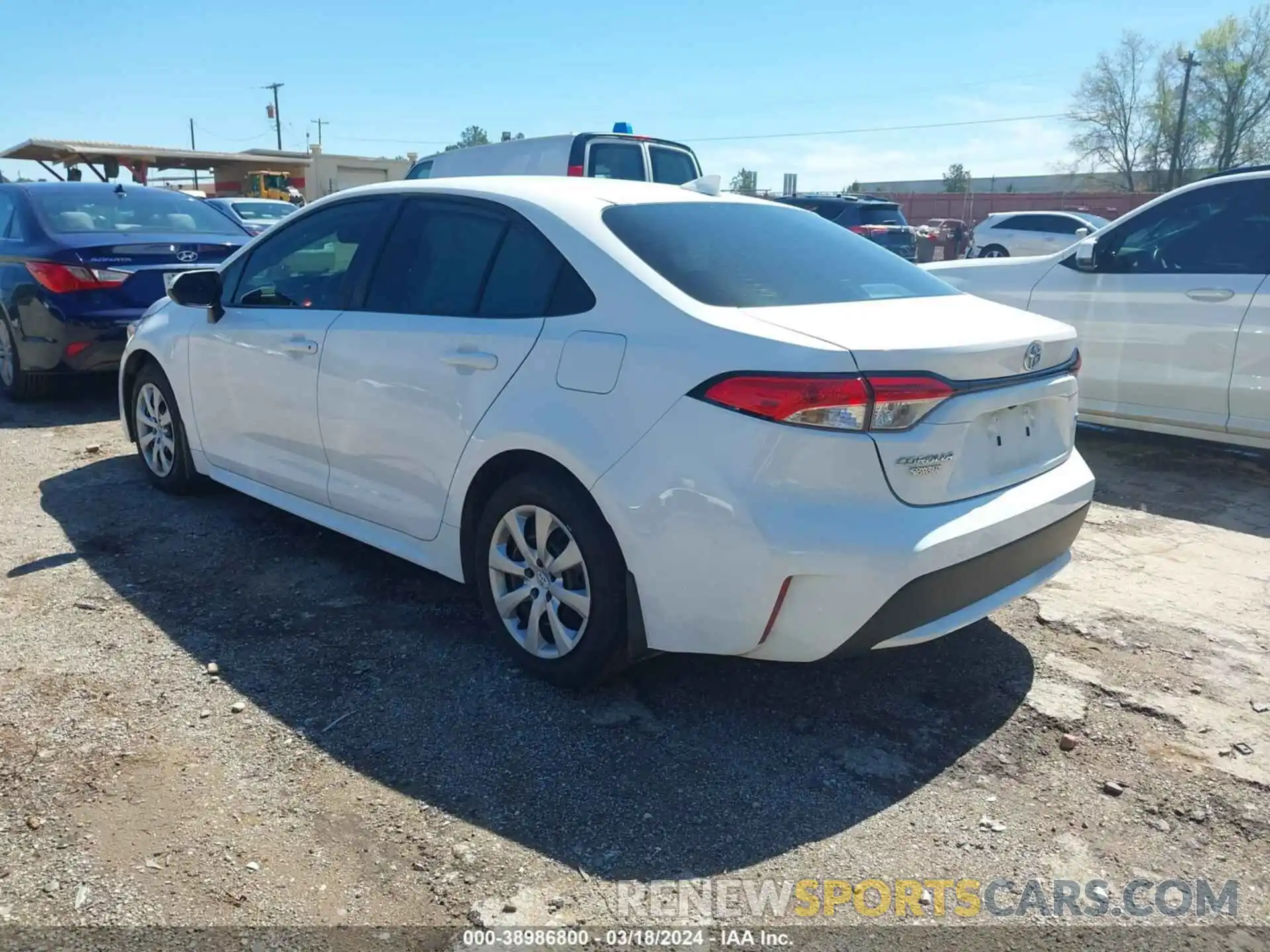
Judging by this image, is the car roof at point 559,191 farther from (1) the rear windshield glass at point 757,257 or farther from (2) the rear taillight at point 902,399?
(2) the rear taillight at point 902,399

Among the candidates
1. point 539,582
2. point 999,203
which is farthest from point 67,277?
point 999,203

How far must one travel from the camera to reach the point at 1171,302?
598 centimetres

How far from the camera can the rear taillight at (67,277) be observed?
6949 mm

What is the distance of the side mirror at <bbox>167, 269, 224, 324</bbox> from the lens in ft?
15.5

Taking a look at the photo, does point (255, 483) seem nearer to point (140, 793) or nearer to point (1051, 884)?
point (140, 793)

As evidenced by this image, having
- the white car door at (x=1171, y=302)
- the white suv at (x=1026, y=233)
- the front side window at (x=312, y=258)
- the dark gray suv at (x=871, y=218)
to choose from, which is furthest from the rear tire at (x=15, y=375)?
the white suv at (x=1026, y=233)

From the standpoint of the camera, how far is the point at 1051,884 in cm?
249

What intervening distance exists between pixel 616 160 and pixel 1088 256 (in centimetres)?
613

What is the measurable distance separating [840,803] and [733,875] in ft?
1.45

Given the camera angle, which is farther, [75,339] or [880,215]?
[880,215]

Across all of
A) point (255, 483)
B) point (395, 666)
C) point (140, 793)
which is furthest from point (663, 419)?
point (255, 483)

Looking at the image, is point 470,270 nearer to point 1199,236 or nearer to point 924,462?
point 924,462

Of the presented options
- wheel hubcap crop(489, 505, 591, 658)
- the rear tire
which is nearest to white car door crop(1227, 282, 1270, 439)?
wheel hubcap crop(489, 505, 591, 658)

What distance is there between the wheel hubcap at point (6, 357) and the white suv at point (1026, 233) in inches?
723
